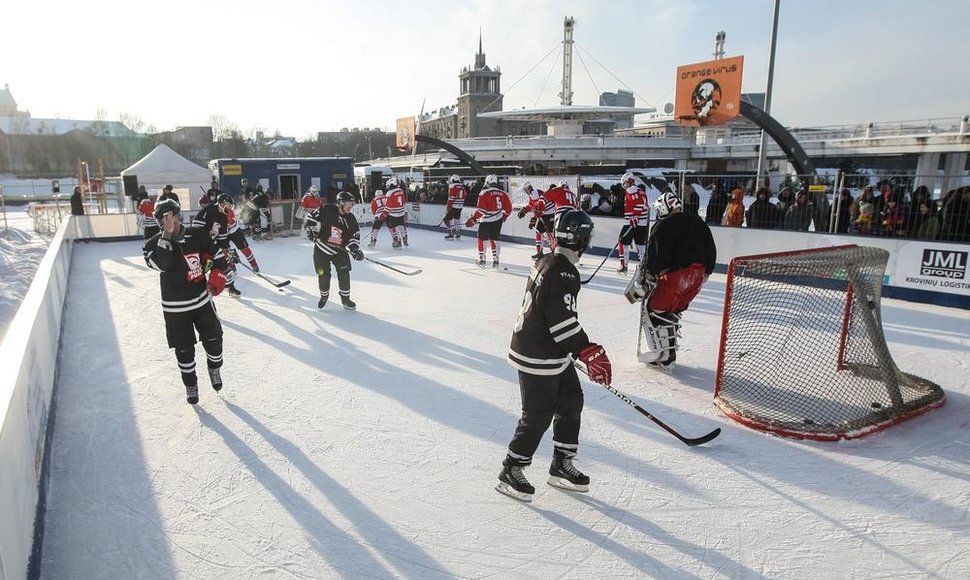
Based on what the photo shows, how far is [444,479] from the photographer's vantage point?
11.3ft

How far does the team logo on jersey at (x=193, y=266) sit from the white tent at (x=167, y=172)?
19.0 metres

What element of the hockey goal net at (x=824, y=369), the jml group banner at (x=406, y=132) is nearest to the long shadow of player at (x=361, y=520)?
the hockey goal net at (x=824, y=369)

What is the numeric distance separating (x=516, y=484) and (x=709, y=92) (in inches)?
503

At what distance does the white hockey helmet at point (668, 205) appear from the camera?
16.8 ft

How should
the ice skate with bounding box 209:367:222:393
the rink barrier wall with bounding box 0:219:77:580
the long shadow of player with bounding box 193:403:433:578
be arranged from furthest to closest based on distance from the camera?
1. the ice skate with bounding box 209:367:222:393
2. the long shadow of player with bounding box 193:403:433:578
3. the rink barrier wall with bounding box 0:219:77:580

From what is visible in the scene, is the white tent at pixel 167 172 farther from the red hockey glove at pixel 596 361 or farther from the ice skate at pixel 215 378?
the red hockey glove at pixel 596 361

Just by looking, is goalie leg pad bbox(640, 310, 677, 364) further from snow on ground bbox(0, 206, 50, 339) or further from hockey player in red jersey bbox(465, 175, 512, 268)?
snow on ground bbox(0, 206, 50, 339)

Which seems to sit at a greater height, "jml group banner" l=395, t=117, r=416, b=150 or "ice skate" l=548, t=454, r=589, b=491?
"jml group banner" l=395, t=117, r=416, b=150

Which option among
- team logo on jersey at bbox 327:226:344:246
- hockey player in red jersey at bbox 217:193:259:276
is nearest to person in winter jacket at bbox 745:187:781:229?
team logo on jersey at bbox 327:226:344:246

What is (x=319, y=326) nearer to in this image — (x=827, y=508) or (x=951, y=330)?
(x=827, y=508)

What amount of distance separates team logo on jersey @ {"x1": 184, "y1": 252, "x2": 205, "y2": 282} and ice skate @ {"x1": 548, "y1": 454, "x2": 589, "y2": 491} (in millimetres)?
2982

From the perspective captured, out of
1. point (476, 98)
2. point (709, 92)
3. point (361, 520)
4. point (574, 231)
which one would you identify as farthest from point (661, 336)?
point (476, 98)

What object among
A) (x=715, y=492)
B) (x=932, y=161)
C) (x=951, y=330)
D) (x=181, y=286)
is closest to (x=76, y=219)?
(x=181, y=286)

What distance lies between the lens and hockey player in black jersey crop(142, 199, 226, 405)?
14.0ft
